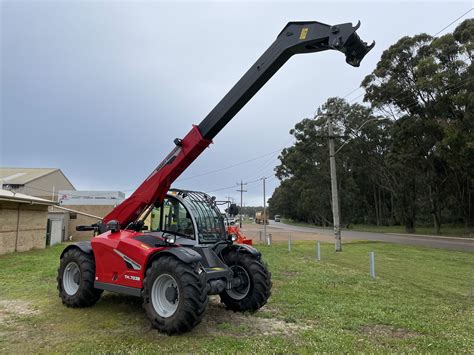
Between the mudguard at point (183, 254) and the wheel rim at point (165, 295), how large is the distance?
14.5 inches

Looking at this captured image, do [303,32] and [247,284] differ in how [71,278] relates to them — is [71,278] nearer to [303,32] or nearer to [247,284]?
[247,284]

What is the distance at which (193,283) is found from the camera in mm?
5578

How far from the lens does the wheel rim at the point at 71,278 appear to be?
765cm

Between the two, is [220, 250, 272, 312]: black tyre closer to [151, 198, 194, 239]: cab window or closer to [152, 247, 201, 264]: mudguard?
[151, 198, 194, 239]: cab window

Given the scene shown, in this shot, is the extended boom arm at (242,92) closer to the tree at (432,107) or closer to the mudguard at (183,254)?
the mudguard at (183,254)

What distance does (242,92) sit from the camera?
657 cm

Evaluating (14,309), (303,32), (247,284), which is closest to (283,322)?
(247,284)

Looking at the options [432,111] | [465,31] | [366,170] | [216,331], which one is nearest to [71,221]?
[216,331]

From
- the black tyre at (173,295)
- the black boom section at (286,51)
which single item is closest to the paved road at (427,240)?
the black boom section at (286,51)

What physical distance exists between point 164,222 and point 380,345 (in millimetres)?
4309

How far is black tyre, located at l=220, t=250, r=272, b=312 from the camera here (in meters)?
6.94

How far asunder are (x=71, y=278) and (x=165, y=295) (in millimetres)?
2905

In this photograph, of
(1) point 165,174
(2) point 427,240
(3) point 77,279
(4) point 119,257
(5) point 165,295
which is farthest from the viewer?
(2) point 427,240

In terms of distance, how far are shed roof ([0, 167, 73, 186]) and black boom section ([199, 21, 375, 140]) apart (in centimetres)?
4377
